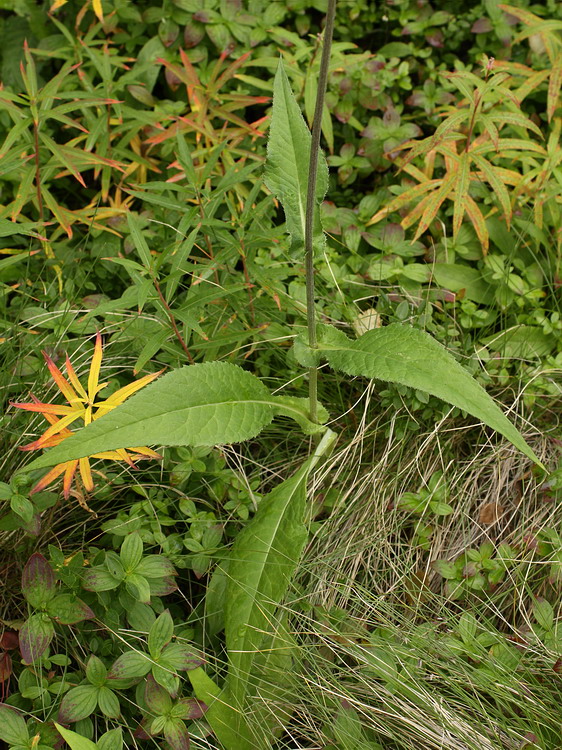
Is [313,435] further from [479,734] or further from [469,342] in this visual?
[479,734]

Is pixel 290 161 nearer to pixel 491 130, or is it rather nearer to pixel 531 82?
pixel 491 130

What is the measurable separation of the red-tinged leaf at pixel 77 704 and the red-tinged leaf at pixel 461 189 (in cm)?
166

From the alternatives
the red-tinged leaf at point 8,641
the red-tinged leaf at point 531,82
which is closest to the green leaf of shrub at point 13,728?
the red-tinged leaf at point 8,641

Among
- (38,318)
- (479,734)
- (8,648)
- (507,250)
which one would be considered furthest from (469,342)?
(8,648)

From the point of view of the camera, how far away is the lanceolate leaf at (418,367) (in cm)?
142

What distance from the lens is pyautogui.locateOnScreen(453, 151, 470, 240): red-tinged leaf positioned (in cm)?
228

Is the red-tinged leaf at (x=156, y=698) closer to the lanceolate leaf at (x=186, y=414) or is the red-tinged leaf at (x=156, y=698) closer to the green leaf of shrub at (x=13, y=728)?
the green leaf of shrub at (x=13, y=728)

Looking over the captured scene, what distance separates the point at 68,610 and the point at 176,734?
360mm

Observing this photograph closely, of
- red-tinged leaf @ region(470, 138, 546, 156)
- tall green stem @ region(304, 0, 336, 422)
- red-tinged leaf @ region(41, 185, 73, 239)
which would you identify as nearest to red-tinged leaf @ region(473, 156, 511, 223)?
red-tinged leaf @ region(470, 138, 546, 156)

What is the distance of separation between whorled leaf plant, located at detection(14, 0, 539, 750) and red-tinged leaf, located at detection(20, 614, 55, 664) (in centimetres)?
34

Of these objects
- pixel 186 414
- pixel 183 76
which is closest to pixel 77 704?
pixel 186 414

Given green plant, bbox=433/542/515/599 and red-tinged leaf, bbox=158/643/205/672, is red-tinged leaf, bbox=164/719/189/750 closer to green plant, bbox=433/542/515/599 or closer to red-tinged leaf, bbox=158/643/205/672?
red-tinged leaf, bbox=158/643/205/672

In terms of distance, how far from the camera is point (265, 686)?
5.62ft

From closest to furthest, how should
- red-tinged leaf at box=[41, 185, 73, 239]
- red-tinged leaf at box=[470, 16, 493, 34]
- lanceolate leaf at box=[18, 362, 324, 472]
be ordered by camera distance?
1. lanceolate leaf at box=[18, 362, 324, 472]
2. red-tinged leaf at box=[41, 185, 73, 239]
3. red-tinged leaf at box=[470, 16, 493, 34]
